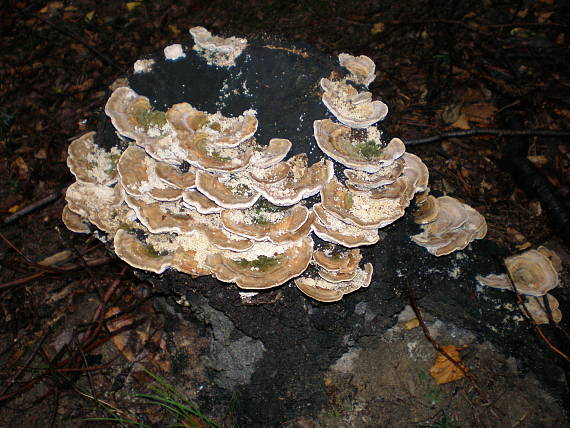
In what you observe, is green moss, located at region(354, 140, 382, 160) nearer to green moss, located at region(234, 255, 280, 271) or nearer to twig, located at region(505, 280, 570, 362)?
green moss, located at region(234, 255, 280, 271)

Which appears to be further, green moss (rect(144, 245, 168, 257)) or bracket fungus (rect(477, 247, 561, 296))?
bracket fungus (rect(477, 247, 561, 296))

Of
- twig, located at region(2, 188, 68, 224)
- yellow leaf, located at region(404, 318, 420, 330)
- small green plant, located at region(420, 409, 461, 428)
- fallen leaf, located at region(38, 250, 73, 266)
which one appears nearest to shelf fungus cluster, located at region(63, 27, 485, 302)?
yellow leaf, located at region(404, 318, 420, 330)

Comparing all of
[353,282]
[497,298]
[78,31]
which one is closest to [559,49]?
[497,298]

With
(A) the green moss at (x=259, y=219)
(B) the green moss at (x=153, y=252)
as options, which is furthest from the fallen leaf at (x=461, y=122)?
(B) the green moss at (x=153, y=252)

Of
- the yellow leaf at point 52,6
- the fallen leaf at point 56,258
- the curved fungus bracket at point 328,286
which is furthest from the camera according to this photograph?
the yellow leaf at point 52,6

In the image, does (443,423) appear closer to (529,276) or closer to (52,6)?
(529,276)

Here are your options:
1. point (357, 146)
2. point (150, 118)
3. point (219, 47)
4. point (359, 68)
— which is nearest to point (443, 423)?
point (357, 146)

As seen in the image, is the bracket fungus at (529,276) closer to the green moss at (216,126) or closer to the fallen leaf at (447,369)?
the fallen leaf at (447,369)
